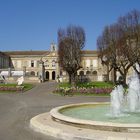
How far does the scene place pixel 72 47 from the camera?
1941 inches

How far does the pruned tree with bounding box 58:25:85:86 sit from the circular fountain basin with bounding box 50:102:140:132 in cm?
3224

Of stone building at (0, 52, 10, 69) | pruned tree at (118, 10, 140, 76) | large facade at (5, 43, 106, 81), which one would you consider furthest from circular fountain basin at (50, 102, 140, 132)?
stone building at (0, 52, 10, 69)

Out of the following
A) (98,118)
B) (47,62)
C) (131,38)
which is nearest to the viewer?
(98,118)

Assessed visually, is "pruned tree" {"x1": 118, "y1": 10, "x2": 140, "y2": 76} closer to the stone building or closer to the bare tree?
the bare tree

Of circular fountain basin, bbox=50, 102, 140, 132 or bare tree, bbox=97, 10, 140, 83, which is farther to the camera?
bare tree, bbox=97, 10, 140, 83

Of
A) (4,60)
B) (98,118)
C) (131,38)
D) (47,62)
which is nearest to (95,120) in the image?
(98,118)

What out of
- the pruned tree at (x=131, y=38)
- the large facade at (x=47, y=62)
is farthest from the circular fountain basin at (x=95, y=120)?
the large facade at (x=47, y=62)

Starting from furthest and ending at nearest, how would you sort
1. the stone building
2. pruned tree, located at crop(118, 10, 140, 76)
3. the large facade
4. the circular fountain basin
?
the large facade → the stone building → pruned tree, located at crop(118, 10, 140, 76) → the circular fountain basin

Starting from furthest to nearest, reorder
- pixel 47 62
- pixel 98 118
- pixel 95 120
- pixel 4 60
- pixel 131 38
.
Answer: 1. pixel 47 62
2. pixel 4 60
3. pixel 131 38
4. pixel 98 118
5. pixel 95 120

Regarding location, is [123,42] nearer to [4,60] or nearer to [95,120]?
[95,120]

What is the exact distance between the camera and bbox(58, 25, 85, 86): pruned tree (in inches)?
1938

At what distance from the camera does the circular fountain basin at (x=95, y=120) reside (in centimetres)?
973

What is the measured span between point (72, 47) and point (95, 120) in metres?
37.8

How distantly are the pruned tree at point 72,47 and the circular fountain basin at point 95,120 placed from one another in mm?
32236
